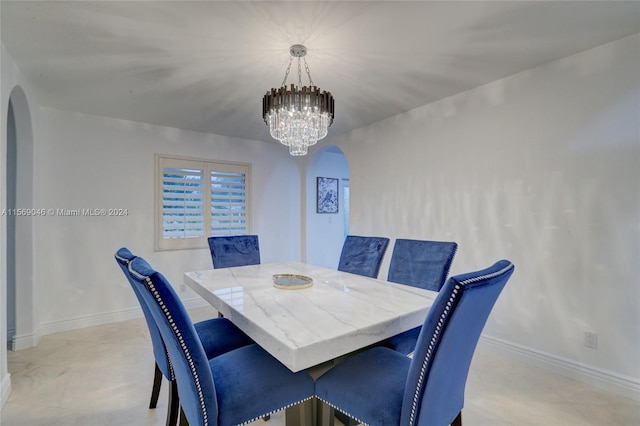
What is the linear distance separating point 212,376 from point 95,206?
10.2 feet

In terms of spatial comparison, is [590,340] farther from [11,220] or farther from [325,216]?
[11,220]

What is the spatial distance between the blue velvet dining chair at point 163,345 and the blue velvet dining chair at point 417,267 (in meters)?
0.90

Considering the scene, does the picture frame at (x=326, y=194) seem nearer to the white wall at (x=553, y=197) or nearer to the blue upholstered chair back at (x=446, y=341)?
the white wall at (x=553, y=197)

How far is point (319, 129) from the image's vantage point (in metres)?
2.12

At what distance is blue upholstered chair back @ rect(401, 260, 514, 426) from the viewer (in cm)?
94

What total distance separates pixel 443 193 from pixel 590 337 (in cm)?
156


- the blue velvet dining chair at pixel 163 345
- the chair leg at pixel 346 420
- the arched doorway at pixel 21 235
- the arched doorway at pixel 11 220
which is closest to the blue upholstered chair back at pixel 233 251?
the blue velvet dining chair at pixel 163 345

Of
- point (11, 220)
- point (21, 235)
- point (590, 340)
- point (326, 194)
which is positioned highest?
point (326, 194)

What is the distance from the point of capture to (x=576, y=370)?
2.21m

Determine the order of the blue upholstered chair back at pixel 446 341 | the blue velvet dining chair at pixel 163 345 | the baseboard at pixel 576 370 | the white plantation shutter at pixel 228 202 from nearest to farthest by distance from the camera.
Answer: the blue upholstered chair back at pixel 446 341 → the blue velvet dining chair at pixel 163 345 → the baseboard at pixel 576 370 → the white plantation shutter at pixel 228 202

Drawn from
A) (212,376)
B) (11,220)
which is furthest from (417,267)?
(11,220)

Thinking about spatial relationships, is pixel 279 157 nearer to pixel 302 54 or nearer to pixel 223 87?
pixel 223 87

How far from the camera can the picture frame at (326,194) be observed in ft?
17.2

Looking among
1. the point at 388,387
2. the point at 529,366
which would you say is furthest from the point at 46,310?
the point at 529,366
